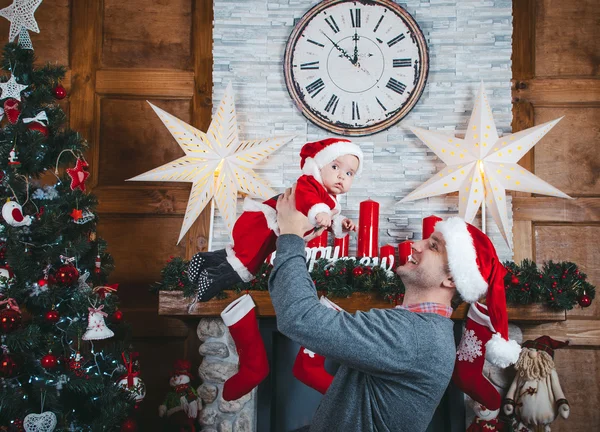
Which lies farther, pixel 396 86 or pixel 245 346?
pixel 396 86

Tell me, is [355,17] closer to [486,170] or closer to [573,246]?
[486,170]

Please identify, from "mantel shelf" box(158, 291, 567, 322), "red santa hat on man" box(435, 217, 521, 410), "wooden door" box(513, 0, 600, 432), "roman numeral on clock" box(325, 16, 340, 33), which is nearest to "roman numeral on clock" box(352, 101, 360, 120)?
"roman numeral on clock" box(325, 16, 340, 33)

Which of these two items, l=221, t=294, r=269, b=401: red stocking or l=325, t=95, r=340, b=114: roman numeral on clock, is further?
l=325, t=95, r=340, b=114: roman numeral on clock

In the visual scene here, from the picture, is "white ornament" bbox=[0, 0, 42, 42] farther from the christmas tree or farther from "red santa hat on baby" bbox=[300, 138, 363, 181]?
"red santa hat on baby" bbox=[300, 138, 363, 181]

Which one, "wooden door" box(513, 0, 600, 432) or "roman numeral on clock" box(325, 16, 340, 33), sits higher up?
"roman numeral on clock" box(325, 16, 340, 33)

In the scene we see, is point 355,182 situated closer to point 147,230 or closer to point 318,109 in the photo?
point 318,109

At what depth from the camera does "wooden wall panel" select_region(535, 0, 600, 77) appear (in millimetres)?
3518

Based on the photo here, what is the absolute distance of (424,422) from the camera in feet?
5.22

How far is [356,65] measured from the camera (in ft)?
11.5

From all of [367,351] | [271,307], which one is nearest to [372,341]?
[367,351]

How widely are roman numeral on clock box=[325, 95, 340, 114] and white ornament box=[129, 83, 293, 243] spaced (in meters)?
0.49

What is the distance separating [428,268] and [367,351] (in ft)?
1.26

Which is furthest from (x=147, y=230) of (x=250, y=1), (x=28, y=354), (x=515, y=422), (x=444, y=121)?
(x=515, y=422)

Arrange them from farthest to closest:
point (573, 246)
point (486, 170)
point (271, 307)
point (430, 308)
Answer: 1. point (573, 246)
2. point (486, 170)
3. point (271, 307)
4. point (430, 308)
